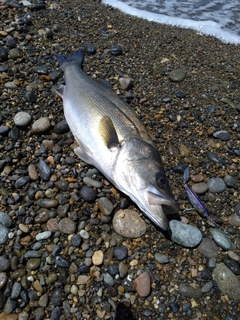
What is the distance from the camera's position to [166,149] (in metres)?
4.11

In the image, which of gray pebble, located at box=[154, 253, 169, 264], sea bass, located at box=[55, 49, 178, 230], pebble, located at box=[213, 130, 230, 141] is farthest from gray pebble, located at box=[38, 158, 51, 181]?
pebble, located at box=[213, 130, 230, 141]

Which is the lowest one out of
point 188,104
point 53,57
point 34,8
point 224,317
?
point 224,317

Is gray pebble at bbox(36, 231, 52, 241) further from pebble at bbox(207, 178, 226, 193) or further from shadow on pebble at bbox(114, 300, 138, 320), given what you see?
pebble at bbox(207, 178, 226, 193)

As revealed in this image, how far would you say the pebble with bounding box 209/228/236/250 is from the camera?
3.21m

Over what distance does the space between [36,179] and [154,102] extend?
2.30 m

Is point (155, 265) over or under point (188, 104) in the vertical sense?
under

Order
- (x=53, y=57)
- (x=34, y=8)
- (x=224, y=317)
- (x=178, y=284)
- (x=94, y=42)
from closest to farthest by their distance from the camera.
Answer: (x=224, y=317)
(x=178, y=284)
(x=53, y=57)
(x=94, y=42)
(x=34, y=8)

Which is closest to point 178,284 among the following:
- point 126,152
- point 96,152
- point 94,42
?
point 126,152

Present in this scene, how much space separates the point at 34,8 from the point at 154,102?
374cm

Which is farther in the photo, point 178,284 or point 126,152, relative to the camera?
point 126,152

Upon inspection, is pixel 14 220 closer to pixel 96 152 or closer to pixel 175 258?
pixel 96 152

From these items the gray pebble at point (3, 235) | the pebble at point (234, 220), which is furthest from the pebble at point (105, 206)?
the pebble at point (234, 220)

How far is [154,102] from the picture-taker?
15.4 ft

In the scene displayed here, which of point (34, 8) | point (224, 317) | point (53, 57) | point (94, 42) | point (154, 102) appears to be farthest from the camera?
point (34, 8)
